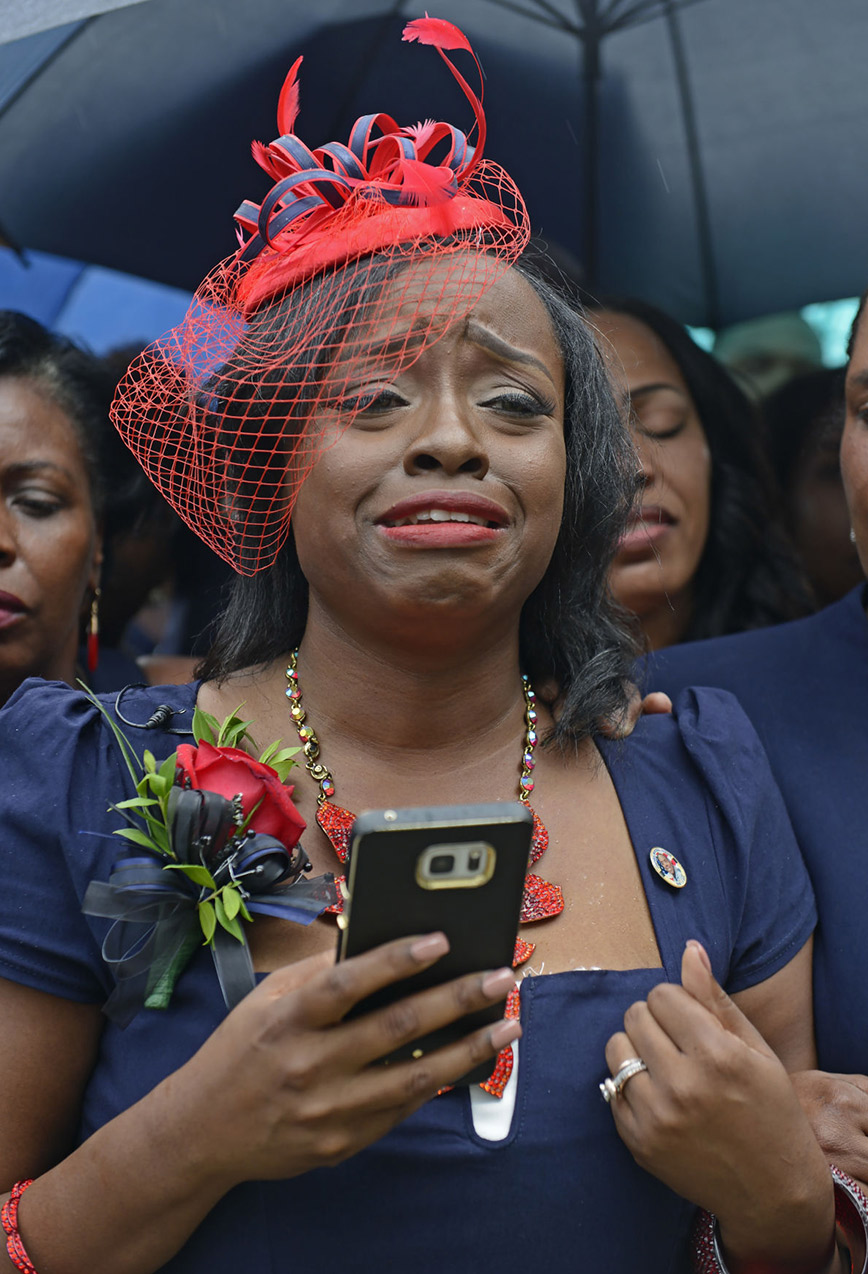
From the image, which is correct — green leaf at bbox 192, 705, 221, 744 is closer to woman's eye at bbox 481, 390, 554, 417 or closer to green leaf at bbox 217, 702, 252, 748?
green leaf at bbox 217, 702, 252, 748

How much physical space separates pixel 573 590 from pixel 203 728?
2.45 ft

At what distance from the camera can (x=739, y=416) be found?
3.88 m

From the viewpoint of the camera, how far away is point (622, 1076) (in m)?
1.74

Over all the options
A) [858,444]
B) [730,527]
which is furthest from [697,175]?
[858,444]

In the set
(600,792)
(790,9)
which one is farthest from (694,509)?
(600,792)

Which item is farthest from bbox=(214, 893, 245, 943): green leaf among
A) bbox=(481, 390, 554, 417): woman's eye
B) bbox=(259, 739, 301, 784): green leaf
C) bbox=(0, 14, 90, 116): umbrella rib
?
bbox=(0, 14, 90, 116): umbrella rib

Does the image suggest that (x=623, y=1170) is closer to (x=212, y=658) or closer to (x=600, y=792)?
(x=600, y=792)

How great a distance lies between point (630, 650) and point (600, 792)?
13.8 inches

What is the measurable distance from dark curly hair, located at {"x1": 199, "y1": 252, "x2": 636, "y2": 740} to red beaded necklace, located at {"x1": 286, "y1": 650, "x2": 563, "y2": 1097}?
9cm

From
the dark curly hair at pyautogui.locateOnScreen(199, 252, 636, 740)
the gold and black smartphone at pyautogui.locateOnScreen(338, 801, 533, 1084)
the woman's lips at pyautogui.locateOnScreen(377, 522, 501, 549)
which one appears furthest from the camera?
the dark curly hair at pyautogui.locateOnScreen(199, 252, 636, 740)

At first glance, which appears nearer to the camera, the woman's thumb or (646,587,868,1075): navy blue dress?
the woman's thumb

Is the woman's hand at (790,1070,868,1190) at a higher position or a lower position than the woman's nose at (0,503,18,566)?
lower

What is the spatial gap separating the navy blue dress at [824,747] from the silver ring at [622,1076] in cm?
52

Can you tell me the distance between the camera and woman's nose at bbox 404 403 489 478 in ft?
6.26
